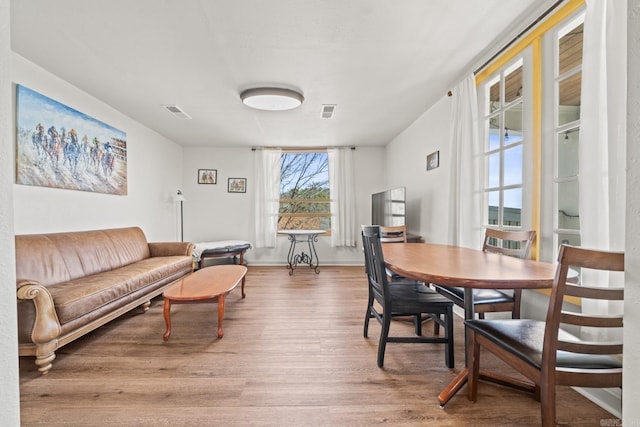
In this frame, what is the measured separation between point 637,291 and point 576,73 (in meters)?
1.70

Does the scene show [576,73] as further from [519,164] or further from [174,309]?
[174,309]

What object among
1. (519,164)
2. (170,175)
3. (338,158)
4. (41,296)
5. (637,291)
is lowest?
(41,296)

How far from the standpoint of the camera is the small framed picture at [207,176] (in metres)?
5.43

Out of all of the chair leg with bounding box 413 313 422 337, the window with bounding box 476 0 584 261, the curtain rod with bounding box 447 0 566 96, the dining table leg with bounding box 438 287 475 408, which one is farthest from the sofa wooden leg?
the curtain rod with bounding box 447 0 566 96

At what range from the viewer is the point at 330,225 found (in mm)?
5582

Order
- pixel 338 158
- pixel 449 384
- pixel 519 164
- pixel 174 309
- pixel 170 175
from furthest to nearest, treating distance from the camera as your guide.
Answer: pixel 338 158, pixel 170 175, pixel 174 309, pixel 519 164, pixel 449 384

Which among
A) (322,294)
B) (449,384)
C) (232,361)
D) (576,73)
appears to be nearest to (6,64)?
(232,361)

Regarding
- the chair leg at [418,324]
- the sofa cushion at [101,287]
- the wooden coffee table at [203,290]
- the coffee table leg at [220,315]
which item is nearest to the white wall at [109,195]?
the sofa cushion at [101,287]

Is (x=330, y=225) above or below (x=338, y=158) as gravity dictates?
below

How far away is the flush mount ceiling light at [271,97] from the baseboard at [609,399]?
3190 millimetres

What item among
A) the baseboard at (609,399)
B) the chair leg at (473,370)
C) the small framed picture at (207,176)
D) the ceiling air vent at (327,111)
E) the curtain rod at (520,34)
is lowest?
the baseboard at (609,399)

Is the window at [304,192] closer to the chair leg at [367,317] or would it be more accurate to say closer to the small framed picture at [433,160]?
the small framed picture at [433,160]

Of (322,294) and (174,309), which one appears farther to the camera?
(322,294)

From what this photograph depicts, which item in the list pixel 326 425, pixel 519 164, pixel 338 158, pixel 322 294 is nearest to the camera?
pixel 326 425
